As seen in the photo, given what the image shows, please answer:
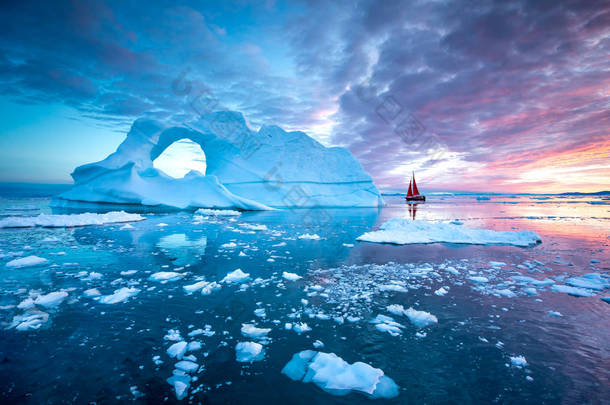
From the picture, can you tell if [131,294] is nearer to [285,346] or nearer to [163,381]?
[163,381]

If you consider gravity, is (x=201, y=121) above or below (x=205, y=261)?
above

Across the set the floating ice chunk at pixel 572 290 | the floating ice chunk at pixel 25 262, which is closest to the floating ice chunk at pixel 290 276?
the floating ice chunk at pixel 572 290

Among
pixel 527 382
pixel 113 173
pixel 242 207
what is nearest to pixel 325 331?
pixel 527 382

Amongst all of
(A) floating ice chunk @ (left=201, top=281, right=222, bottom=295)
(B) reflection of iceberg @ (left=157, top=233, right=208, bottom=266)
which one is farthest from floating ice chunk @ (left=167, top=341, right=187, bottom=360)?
(B) reflection of iceberg @ (left=157, top=233, right=208, bottom=266)

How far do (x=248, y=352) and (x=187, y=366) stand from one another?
0.47 m

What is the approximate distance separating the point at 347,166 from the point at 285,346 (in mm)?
27946

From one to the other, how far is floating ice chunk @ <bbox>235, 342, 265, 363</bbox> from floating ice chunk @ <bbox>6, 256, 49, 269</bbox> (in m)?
4.88

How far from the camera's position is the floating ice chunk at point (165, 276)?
400cm

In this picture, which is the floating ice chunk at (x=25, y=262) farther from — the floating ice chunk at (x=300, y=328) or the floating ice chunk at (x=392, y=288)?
the floating ice chunk at (x=392, y=288)

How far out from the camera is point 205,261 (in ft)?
17.0

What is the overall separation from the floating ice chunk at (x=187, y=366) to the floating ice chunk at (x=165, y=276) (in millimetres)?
2234

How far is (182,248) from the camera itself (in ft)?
20.8

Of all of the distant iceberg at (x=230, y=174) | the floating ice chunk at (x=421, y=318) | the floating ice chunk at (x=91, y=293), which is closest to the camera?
the floating ice chunk at (x=421, y=318)

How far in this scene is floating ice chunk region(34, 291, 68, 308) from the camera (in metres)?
3.00
